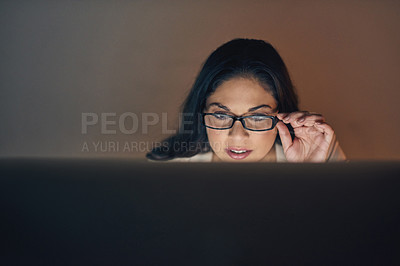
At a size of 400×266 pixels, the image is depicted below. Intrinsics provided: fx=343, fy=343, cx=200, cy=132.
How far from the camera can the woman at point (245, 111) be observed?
4.20ft

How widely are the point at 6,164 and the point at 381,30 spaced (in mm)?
2698

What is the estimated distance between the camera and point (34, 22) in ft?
8.43

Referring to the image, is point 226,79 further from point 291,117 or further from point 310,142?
point 291,117

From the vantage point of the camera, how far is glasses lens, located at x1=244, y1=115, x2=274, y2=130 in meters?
1.10

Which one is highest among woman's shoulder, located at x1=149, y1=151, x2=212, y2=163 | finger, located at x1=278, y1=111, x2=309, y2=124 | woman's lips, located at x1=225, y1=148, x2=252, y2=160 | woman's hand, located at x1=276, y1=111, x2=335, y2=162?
finger, located at x1=278, y1=111, x2=309, y2=124

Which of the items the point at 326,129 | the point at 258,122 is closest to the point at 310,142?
the point at 326,129

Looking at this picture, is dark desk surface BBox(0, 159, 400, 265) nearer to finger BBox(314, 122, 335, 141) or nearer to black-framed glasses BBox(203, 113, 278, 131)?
black-framed glasses BBox(203, 113, 278, 131)

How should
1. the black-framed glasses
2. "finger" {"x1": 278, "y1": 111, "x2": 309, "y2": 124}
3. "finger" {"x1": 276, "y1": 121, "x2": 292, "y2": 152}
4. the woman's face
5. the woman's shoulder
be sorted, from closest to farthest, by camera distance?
1. "finger" {"x1": 278, "y1": 111, "x2": 309, "y2": 124}
2. the black-framed glasses
3. "finger" {"x1": 276, "y1": 121, "x2": 292, "y2": 152}
4. the woman's face
5. the woman's shoulder

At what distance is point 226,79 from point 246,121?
62 centimetres

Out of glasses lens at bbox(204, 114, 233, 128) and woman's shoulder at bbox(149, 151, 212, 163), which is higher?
glasses lens at bbox(204, 114, 233, 128)

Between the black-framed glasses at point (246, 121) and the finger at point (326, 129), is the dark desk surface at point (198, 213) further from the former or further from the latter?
the finger at point (326, 129)

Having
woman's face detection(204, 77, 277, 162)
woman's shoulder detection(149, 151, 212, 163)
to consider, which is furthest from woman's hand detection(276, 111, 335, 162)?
woman's shoulder detection(149, 151, 212, 163)

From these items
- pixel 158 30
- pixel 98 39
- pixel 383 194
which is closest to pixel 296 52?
pixel 158 30

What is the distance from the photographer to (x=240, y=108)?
1618 mm
